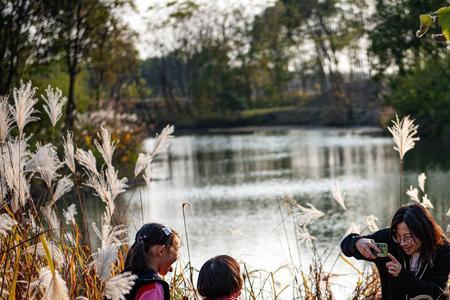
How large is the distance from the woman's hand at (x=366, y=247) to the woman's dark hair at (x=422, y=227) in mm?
143

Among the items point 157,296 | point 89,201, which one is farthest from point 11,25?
point 157,296

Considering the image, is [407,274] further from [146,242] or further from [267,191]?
[267,191]

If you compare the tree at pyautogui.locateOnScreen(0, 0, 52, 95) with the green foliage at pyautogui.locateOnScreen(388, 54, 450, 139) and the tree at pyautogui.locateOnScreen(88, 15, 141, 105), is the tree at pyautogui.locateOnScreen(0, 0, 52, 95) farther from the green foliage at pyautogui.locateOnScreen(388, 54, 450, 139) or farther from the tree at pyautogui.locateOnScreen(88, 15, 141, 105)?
the green foliage at pyautogui.locateOnScreen(388, 54, 450, 139)

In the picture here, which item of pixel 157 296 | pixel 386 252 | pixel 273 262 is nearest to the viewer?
pixel 157 296

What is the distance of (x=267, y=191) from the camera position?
14008 millimetres

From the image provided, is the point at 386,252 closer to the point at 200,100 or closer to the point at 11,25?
the point at 11,25

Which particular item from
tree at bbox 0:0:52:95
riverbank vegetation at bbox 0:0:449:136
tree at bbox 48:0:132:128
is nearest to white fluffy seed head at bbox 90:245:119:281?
tree at bbox 0:0:52:95

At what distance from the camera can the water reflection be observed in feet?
28.2

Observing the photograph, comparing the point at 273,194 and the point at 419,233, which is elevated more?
the point at 419,233

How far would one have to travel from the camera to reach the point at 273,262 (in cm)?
723

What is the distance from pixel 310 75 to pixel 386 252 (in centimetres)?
5363

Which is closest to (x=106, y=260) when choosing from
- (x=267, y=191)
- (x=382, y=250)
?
(x=382, y=250)

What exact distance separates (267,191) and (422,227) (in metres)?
10.7

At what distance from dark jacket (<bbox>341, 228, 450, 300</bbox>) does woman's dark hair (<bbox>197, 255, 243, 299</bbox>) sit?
0.71 metres
